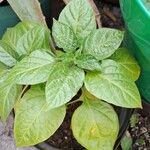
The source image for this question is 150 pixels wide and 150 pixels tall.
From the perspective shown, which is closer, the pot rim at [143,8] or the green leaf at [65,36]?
the pot rim at [143,8]

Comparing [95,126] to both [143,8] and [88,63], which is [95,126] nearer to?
[88,63]

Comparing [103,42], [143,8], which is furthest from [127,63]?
[143,8]

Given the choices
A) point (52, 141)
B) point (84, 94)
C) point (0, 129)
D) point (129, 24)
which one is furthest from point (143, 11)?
point (0, 129)

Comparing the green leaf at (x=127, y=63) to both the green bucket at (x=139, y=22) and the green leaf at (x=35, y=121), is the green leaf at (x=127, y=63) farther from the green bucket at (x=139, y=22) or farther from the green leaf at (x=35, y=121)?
the green leaf at (x=35, y=121)

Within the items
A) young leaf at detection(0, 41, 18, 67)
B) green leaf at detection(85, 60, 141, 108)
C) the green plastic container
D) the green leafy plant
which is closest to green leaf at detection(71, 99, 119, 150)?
the green leafy plant

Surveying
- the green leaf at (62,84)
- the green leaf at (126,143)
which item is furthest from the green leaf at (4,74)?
the green leaf at (126,143)

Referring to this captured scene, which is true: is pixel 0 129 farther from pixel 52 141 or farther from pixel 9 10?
pixel 9 10
